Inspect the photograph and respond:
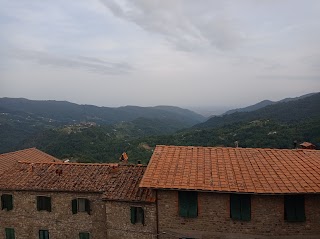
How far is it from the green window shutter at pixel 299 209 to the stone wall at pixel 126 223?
8168mm

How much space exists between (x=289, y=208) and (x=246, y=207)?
7.81 ft

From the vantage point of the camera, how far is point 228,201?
17734 millimetres

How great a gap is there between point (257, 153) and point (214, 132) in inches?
2614

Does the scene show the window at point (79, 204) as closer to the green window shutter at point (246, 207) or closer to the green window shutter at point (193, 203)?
the green window shutter at point (193, 203)

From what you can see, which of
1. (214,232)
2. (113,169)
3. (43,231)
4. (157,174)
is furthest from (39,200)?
(214,232)

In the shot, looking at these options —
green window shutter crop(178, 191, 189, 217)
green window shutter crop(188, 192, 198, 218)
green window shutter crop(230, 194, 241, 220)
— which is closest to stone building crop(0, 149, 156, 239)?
green window shutter crop(178, 191, 189, 217)

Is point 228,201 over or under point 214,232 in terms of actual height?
over

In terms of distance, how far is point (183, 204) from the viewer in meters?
18.1

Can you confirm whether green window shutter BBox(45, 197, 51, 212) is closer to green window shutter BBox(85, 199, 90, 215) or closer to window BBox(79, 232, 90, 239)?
green window shutter BBox(85, 199, 90, 215)

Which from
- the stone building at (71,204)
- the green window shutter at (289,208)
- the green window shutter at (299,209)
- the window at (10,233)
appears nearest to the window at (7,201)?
the stone building at (71,204)

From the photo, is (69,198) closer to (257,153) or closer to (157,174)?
(157,174)

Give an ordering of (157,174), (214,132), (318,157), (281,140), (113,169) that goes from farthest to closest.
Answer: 1. (214,132)
2. (281,140)
3. (113,169)
4. (318,157)
5. (157,174)

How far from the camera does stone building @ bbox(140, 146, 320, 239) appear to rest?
17266 millimetres

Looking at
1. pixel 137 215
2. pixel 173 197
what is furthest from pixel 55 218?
pixel 173 197
